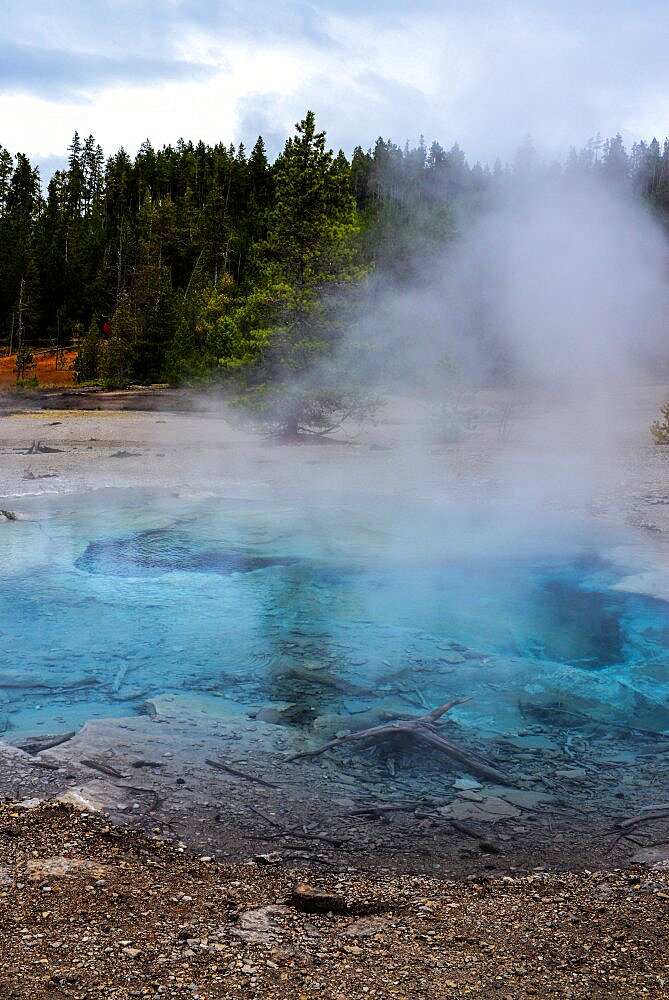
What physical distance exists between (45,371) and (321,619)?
31310 millimetres

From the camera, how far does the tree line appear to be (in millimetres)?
10955

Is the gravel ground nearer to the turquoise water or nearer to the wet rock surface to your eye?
the wet rock surface

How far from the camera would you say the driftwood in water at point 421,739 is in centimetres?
406

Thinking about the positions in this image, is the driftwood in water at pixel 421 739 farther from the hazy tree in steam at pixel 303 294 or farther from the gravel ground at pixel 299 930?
the hazy tree in steam at pixel 303 294

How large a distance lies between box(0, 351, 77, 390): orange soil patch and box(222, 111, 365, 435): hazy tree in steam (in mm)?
17412

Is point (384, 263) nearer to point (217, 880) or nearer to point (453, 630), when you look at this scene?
point (453, 630)

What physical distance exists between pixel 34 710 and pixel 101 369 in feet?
89.7

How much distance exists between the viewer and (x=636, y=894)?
115 inches

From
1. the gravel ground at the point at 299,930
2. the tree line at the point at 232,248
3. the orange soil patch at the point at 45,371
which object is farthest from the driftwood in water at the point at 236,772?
the orange soil patch at the point at 45,371

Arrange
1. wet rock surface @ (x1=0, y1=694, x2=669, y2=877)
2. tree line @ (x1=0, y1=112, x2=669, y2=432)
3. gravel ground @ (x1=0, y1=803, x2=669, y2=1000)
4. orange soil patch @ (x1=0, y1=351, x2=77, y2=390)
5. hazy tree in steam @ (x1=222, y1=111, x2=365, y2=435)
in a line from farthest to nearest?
orange soil patch @ (x1=0, y1=351, x2=77, y2=390)
hazy tree in steam @ (x1=222, y1=111, x2=365, y2=435)
tree line @ (x1=0, y1=112, x2=669, y2=432)
wet rock surface @ (x1=0, y1=694, x2=669, y2=877)
gravel ground @ (x1=0, y1=803, x2=669, y2=1000)

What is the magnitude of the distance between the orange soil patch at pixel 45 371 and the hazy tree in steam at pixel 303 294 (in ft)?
57.1

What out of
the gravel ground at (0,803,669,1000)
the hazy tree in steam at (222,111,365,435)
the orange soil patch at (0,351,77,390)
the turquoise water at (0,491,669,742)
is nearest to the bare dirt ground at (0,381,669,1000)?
the gravel ground at (0,803,669,1000)

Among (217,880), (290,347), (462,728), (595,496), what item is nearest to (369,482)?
(595,496)

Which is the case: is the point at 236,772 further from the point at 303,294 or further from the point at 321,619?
the point at 303,294
